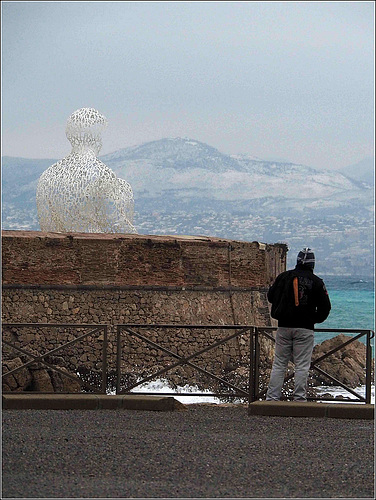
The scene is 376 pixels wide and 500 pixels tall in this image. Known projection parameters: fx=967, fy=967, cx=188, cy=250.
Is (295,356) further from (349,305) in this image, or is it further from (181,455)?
(349,305)

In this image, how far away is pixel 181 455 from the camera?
6.24 metres

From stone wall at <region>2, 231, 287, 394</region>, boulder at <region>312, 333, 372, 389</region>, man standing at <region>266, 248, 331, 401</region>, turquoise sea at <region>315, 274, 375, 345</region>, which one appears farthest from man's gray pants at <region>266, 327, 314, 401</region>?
turquoise sea at <region>315, 274, 375, 345</region>

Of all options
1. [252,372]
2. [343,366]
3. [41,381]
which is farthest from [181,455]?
[343,366]

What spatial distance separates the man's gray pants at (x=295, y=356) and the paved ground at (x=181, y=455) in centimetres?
39

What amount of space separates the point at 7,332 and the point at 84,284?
152 cm

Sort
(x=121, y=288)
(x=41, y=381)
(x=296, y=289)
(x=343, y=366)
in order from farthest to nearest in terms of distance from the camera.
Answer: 1. (x=343, y=366)
2. (x=121, y=288)
3. (x=41, y=381)
4. (x=296, y=289)

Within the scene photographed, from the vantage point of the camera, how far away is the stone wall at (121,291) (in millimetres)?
16125

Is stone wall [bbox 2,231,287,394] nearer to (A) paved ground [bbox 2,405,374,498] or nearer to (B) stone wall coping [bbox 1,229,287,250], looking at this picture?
(B) stone wall coping [bbox 1,229,287,250]

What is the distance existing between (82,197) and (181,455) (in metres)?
11.4

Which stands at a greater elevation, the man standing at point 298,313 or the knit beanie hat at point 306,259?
the knit beanie hat at point 306,259

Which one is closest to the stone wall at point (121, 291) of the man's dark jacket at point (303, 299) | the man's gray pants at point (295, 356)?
Answer: the man's gray pants at point (295, 356)

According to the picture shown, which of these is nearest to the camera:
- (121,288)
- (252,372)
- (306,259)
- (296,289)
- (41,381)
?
(296,289)

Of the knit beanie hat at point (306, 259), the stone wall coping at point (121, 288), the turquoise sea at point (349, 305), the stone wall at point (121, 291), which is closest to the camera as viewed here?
the knit beanie hat at point (306, 259)

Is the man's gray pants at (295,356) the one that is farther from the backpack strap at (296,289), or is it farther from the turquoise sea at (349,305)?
the turquoise sea at (349,305)
